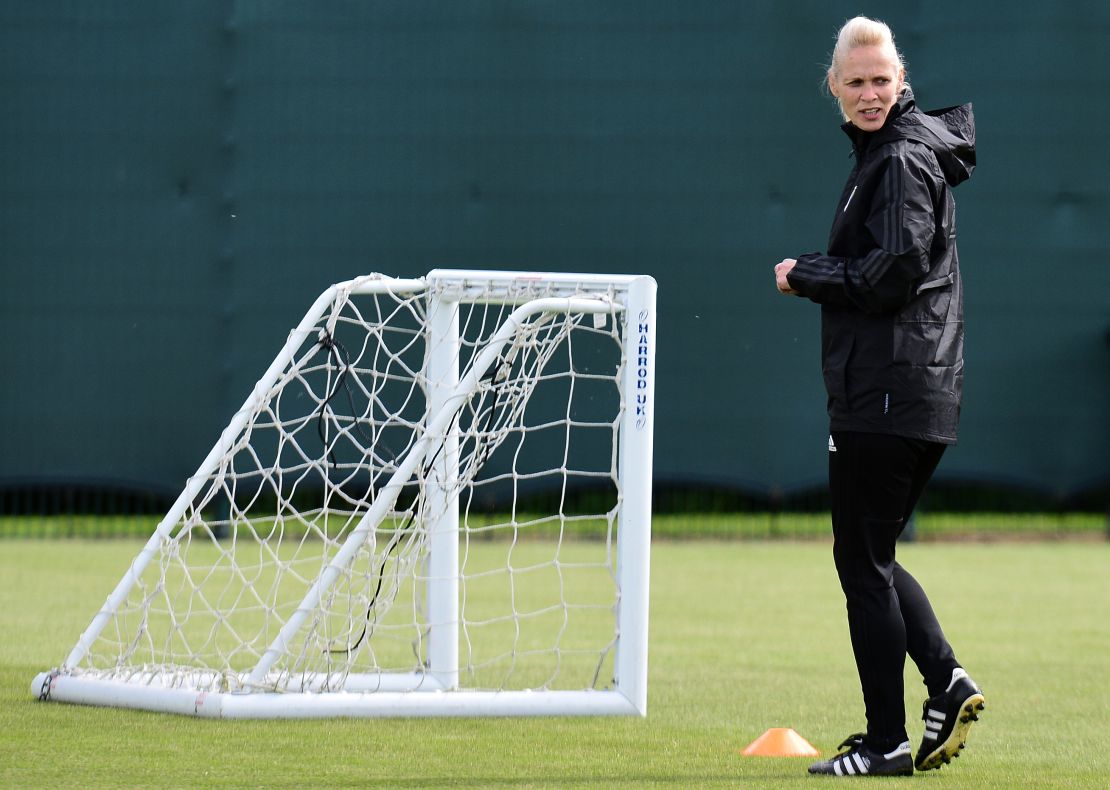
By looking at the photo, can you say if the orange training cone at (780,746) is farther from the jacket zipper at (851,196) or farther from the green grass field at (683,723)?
the jacket zipper at (851,196)

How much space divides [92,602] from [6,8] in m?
3.97

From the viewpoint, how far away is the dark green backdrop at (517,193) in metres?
8.74

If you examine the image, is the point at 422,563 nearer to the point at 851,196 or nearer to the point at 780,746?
the point at 780,746

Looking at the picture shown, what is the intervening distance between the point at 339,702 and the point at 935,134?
5.95 ft

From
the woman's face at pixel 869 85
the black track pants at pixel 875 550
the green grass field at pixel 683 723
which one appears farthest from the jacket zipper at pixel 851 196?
the green grass field at pixel 683 723

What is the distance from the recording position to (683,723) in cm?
388

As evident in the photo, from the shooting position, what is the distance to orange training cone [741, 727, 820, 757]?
3.44 m

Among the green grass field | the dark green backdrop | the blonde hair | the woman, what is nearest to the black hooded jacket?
the woman

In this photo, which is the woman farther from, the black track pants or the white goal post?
the white goal post

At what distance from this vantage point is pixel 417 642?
13.9ft

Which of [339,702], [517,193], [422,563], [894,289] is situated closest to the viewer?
[894,289]

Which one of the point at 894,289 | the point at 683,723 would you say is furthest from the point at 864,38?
the point at 683,723

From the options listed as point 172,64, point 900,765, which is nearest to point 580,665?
point 900,765

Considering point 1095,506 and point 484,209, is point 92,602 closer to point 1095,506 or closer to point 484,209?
point 484,209
